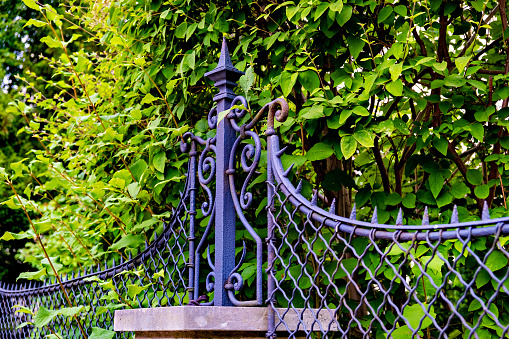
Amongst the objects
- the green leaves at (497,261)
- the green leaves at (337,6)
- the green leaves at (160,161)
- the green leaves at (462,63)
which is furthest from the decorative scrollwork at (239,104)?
the green leaves at (497,261)

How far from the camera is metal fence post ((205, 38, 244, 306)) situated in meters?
2.30

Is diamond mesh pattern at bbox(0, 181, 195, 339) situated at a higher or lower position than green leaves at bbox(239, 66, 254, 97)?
lower

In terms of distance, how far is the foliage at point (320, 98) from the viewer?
2629 millimetres

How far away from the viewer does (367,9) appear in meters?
3.02

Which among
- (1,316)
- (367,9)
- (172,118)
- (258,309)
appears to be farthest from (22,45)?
(258,309)

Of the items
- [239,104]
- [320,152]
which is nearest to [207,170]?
[239,104]

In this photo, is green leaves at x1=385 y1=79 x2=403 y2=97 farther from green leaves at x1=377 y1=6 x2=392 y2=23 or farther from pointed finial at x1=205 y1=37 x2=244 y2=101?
pointed finial at x1=205 y1=37 x2=244 y2=101

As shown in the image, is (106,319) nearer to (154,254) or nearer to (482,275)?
(154,254)

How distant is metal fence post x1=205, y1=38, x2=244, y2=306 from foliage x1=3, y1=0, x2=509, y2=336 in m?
0.13

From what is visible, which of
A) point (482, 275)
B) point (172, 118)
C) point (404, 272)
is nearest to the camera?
point (482, 275)

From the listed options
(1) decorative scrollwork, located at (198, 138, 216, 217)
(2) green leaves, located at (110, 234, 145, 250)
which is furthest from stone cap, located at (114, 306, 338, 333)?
(2) green leaves, located at (110, 234, 145, 250)

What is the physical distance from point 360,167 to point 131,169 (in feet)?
5.37

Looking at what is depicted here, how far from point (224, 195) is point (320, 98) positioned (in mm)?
683

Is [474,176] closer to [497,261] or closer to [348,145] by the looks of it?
[497,261]
